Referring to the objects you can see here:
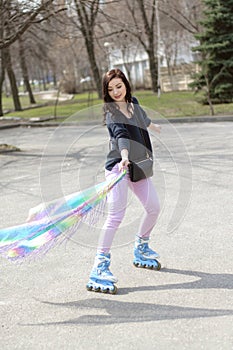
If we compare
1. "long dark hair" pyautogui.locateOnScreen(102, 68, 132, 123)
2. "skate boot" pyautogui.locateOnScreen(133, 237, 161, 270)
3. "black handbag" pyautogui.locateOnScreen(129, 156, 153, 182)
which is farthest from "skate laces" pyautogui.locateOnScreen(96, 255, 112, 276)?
"long dark hair" pyautogui.locateOnScreen(102, 68, 132, 123)

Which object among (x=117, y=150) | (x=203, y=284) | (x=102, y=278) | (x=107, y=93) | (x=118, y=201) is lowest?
(x=203, y=284)

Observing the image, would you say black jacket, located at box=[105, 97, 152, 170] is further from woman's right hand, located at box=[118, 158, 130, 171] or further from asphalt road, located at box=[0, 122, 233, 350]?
asphalt road, located at box=[0, 122, 233, 350]

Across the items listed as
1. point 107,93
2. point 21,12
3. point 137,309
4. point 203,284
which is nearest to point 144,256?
point 203,284

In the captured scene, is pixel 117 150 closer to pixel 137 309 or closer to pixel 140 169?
pixel 140 169

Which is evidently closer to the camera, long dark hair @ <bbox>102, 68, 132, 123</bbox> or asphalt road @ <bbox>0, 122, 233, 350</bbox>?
asphalt road @ <bbox>0, 122, 233, 350</bbox>

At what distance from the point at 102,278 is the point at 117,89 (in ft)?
4.67

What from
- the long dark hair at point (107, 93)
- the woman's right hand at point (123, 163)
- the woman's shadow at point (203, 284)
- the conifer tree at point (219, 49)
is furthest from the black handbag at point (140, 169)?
the conifer tree at point (219, 49)

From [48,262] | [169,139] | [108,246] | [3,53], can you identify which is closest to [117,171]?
[108,246]

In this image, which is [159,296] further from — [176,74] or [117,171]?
[176,74]

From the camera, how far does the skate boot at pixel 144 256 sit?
4.20 meters

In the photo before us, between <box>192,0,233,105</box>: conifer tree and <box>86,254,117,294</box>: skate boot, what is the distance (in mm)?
15832

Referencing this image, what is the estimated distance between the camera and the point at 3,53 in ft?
76.4

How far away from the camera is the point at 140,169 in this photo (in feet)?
12.7

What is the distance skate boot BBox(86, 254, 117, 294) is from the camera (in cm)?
379
